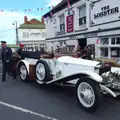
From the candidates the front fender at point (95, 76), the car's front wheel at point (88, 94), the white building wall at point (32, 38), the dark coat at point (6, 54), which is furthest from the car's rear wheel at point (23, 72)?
the white building wall at point (32, 38)

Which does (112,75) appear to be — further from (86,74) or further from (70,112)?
(70,112)

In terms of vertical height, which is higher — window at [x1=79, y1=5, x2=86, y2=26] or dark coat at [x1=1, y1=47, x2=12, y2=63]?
window at [x1=79, y1=5, x2=86, y2=26]

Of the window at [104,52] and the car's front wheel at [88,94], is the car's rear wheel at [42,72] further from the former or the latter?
the window at [104,52]

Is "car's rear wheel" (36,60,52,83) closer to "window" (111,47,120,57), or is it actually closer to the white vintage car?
the white vintage car

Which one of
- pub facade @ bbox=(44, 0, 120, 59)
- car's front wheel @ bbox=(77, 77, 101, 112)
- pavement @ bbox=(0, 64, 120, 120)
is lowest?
pavement @ bbox=(0, 64, 120, 120)

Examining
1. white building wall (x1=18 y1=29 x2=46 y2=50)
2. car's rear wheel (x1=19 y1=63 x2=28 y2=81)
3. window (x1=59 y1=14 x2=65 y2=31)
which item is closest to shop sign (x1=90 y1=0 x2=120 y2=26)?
window (x1=59 y1=14 x2=65 y2=31)

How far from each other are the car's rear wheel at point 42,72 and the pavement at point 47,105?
478 millimetres

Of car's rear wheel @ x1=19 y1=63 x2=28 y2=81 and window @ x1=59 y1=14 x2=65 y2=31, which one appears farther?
window @ x1=59 y1=14 x2=65 y2=31

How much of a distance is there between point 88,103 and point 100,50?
8.98 meters

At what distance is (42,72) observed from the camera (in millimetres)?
7227

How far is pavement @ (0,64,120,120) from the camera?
5.03 metres

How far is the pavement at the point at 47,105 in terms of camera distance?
5.03 metres

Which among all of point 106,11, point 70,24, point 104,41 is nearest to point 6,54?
point 104,41

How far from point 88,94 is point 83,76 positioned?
21.5 inches
